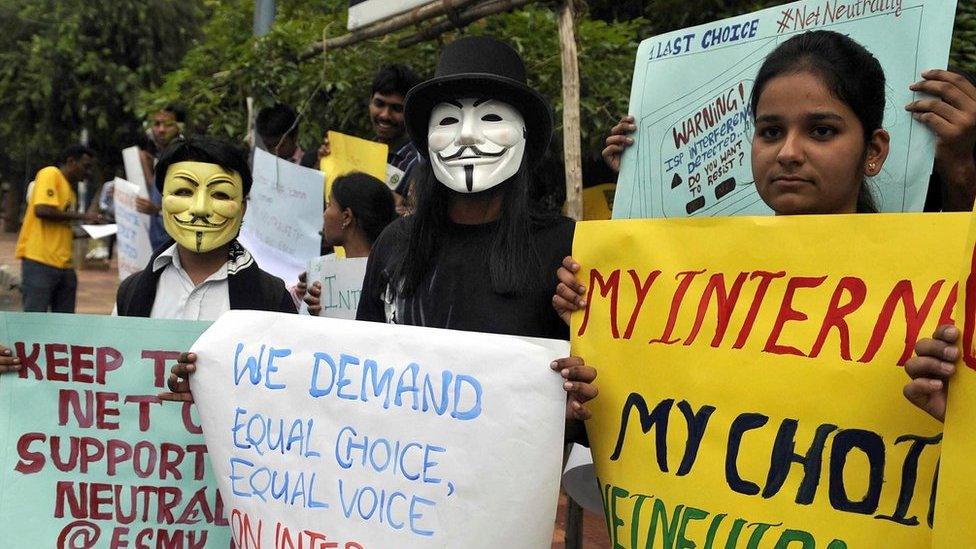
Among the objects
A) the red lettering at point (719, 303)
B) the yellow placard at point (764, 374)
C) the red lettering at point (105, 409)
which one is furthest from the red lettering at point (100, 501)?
the red lettering at point (719, 303)

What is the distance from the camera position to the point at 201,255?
346 centimetres

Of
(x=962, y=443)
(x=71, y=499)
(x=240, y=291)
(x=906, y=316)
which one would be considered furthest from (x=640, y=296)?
(x=71, y=499)

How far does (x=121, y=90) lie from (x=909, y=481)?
76.6 ft

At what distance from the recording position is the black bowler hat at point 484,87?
2.87m

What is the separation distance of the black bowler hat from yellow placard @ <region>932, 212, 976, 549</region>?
133 centimetres

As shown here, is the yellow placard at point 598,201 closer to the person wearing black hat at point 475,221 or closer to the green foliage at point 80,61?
the person wearing black hat at point 475,221

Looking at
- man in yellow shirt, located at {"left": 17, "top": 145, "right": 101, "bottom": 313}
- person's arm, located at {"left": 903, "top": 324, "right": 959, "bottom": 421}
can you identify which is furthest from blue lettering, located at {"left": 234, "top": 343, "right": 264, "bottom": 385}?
man in yellow shirt, located at {"left": 17, "top": 145, "right": 101, "bottom": 313}

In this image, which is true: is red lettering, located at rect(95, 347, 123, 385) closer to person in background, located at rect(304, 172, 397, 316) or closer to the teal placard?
→ the teal placard

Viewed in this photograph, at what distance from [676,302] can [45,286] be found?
7.04m

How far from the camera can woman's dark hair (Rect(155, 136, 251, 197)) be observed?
11.4 ft

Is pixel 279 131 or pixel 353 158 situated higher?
pixel 279 131

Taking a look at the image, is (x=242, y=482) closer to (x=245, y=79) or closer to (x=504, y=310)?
(x=504, y=310)

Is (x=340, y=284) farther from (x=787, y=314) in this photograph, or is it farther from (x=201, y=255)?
(x=787, y=314)

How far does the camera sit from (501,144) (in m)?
2.88
